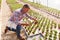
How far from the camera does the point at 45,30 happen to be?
76.4 inches

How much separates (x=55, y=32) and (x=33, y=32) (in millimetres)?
266

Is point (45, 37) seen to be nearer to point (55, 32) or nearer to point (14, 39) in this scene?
point (55, 32)

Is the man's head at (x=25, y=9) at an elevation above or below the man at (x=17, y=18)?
above

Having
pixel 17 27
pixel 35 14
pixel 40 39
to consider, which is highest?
pixel 35 14

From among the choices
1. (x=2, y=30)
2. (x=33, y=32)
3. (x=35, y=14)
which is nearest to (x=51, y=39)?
(x=33, y=32)

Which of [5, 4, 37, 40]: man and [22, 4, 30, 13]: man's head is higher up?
[22, 4, 30, 13]: man's head

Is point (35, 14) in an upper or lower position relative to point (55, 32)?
upper

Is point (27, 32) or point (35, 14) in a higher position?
point (35, 14)

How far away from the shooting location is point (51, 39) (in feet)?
6.23

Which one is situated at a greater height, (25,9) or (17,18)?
(25,9)

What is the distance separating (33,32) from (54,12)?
358mm

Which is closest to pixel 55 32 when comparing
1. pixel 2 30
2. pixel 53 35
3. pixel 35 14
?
pixel 53 35

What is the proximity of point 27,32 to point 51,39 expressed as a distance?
0.31 meters

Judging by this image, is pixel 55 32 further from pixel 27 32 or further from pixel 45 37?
pixel 27 32
